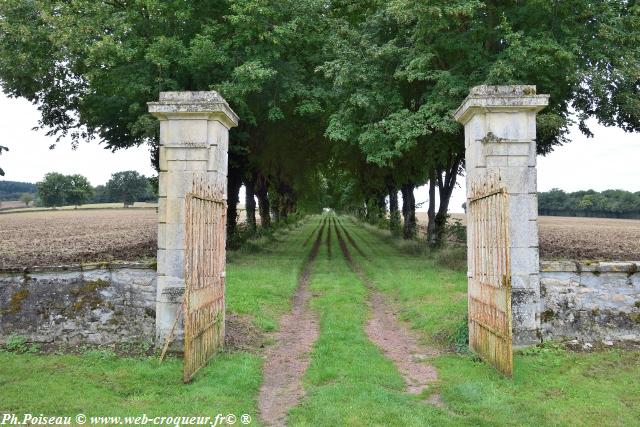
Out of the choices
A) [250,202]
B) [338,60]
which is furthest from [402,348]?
[250,202]

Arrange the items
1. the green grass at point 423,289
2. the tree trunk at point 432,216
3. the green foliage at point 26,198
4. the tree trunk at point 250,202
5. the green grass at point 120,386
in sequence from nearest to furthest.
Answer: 1. the green grass at point 120,386
2. the green grass at point 423,289
3. the tree trunk at point 432,216
4. the tree trunk at point 250,202
5. the green foliage at point 26,198

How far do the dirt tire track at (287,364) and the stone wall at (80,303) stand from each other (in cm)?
203

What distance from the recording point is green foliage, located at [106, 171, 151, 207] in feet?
372

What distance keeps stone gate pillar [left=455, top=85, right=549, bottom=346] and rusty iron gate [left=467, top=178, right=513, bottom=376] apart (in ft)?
1.46

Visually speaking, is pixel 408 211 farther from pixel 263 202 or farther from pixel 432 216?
pixel 263 202

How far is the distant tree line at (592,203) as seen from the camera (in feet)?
276

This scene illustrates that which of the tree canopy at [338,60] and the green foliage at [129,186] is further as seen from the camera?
the green foliage at [129,186]

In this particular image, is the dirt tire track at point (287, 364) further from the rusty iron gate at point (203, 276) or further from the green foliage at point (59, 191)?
the green foliage at point (59, 191)

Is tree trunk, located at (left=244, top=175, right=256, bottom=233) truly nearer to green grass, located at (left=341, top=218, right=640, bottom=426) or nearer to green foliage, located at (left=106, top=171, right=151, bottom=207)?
green grass, located at (left=341, top=218, right=640, bottom=426)

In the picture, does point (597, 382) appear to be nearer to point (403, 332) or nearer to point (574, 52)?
point (403, 332)

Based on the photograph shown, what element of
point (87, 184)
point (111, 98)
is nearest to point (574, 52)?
point (111, 98)

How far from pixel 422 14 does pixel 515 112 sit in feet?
25.3

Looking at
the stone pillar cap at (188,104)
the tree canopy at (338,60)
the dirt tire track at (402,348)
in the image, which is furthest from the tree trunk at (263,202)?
the stone pillar cap at (188,104)

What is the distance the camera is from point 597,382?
6664 millimetres
